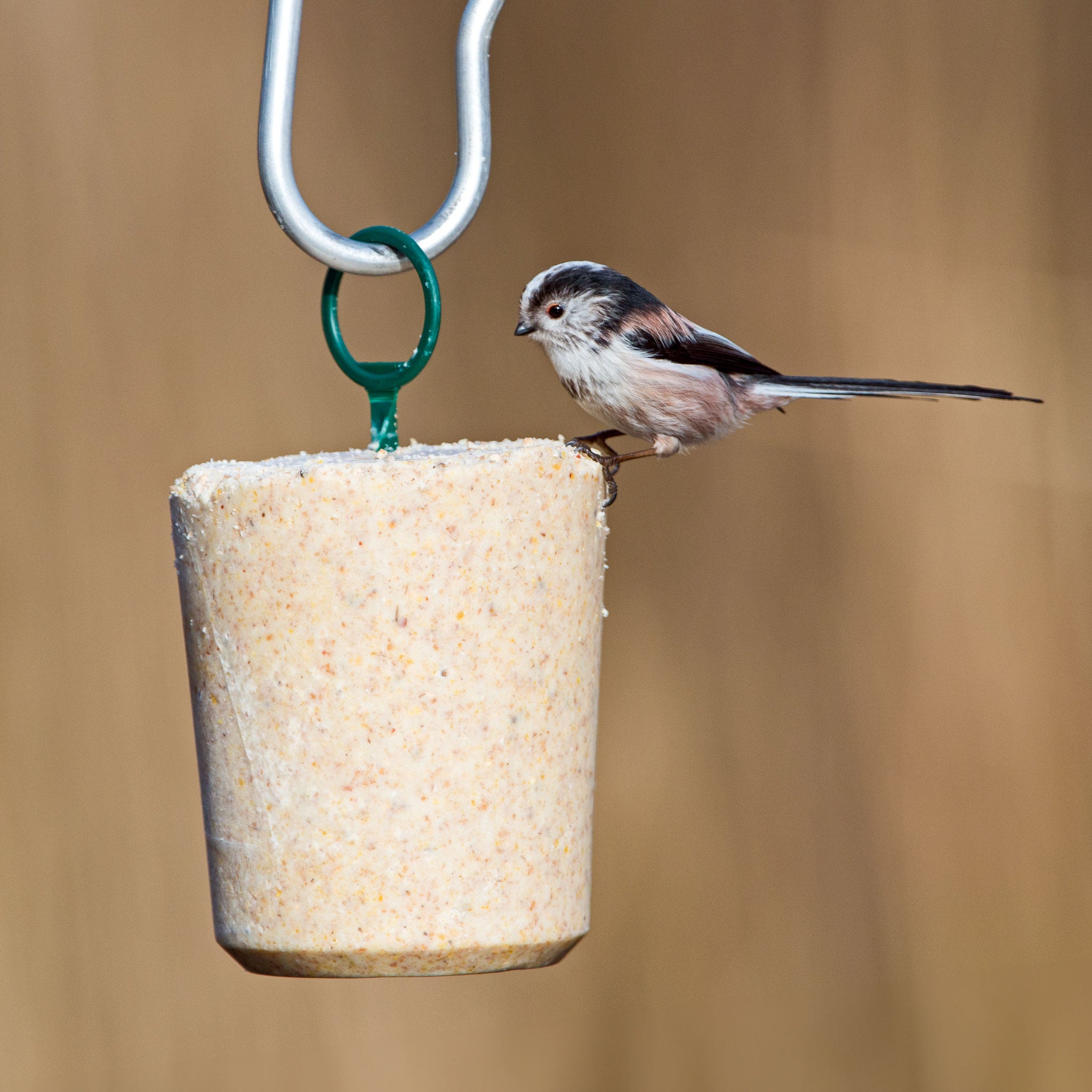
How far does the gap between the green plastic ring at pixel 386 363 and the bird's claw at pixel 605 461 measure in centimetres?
14

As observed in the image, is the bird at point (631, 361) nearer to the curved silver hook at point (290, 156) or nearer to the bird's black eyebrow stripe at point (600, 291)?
the bird's black eyebrow stripe at point (600, 291)

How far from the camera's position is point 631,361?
1.43 metres

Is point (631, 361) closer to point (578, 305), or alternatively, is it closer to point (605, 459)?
point (578, 305)

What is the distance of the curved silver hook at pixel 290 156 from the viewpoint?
1.06 m

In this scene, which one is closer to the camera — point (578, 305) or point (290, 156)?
point (290, 156)

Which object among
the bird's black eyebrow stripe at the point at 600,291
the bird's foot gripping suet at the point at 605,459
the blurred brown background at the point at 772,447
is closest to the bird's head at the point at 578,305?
the bird's black eyebrow stripe at the point at 600,291

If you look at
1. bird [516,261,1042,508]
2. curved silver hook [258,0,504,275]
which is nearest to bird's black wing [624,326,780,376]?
bird [516,261,1042,508]

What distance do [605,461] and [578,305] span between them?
279 mm

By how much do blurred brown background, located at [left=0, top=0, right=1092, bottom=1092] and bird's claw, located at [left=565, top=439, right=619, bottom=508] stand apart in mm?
1237

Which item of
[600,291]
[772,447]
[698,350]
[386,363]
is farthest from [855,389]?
[772,447]

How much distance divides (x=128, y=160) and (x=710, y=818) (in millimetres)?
1508

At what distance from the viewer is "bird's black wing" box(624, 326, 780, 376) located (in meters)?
1.44

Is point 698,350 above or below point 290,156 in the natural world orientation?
below

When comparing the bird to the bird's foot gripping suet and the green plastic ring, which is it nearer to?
the bird's foot gripping suet
